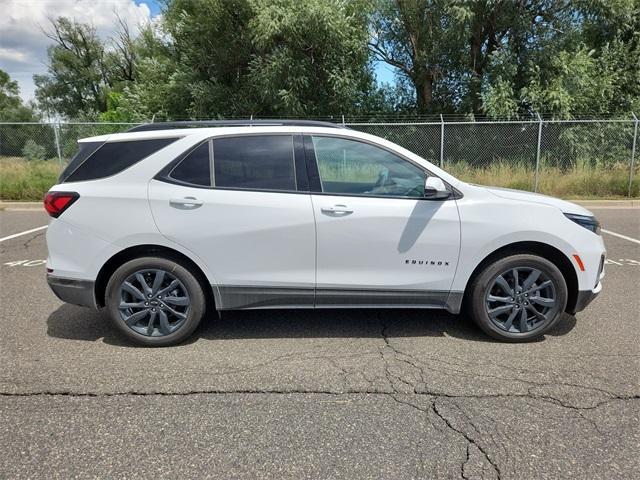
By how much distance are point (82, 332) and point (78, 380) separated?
0.95 m

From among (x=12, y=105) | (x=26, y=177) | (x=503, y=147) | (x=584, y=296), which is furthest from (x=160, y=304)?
(x=12, y=105)

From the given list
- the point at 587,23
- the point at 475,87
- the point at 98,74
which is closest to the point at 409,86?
the point at 475,87

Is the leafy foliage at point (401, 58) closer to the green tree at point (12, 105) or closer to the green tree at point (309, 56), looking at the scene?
the green tree at point (309, 56)

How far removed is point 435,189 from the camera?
3.52m

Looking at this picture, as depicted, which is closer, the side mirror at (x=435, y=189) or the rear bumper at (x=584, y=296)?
the side mirror at (x=435, y=189)

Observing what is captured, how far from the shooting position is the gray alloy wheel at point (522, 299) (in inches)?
146

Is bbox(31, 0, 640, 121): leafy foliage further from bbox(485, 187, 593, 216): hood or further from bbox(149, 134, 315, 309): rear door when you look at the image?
bbox(149, 134, 315, 309): rear door

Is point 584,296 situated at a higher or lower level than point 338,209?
lower

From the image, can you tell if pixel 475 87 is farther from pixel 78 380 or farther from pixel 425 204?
pixel 78 380

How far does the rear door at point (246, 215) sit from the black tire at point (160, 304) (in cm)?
20

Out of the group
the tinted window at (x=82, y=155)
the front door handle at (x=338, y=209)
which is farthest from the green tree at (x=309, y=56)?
the front door handle at (x=338, y=209)

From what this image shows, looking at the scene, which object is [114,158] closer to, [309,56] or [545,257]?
[545,257]

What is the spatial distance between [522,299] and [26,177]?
46.3 ft

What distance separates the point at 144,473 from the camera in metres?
2.29
